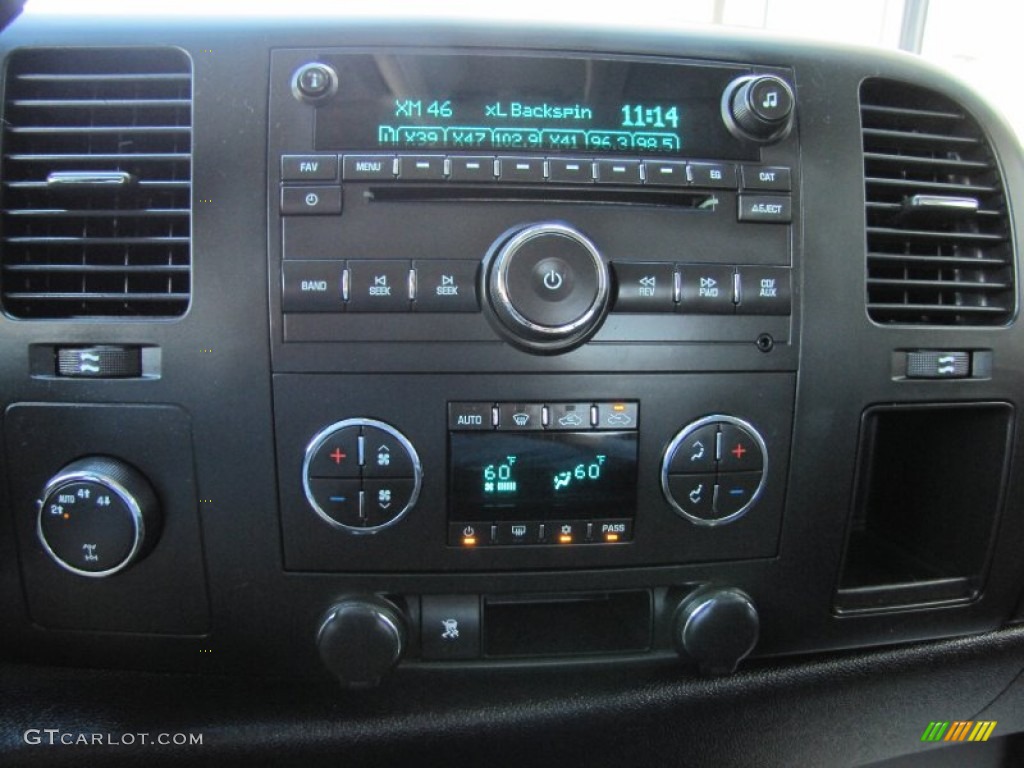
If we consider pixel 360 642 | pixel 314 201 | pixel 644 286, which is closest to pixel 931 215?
pixel 644 286

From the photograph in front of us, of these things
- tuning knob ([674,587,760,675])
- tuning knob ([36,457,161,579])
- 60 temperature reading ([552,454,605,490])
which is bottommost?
tuning knob ([674,587,760,675])

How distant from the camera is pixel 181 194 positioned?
2.77ft

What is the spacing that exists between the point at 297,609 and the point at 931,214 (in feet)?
3.31

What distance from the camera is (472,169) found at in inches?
31.8

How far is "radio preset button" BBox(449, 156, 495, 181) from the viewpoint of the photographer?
806mm

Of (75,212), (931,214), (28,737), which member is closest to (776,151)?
(931,214)

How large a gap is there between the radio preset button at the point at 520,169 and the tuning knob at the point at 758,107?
0.26 m

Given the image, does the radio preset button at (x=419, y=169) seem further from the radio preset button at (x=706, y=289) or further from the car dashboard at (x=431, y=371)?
the radio preset button at (x=706, y=289)

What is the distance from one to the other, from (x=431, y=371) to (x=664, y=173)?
14.8 inches

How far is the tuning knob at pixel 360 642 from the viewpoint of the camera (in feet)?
2.71

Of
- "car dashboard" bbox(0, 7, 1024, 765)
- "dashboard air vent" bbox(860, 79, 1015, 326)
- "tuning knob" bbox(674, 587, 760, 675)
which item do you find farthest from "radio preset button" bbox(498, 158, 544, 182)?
"tuning knob" bbox(674, 587, 760, 675)

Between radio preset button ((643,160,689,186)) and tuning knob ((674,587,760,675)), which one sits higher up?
radio preset button ((643,160,689,186))

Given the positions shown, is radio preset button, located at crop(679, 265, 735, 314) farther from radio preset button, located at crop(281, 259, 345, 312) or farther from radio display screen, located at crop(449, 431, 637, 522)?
radio preset button, located at crop(281, 259, 345, 312)

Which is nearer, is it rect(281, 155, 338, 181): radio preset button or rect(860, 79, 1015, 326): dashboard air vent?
rect(281, 155, 338, 181): radio preset button
